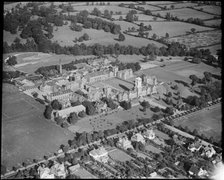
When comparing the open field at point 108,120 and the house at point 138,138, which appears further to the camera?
the open field at point 108,120

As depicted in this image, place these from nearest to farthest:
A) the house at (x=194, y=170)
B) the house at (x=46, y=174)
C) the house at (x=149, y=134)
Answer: the house at (x=46, y=174)
the house at (x=194, y=170)
the house at (x=149, y=134)

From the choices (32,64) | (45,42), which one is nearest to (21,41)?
(45,42)

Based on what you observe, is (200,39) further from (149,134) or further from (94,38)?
(149,134)

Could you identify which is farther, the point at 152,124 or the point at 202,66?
the point at 202,66

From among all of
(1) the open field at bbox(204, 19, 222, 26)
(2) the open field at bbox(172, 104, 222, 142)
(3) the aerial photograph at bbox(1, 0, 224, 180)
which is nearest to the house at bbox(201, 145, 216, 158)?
(3) the aerial photograph at bbox(1, 0, 224, 180)

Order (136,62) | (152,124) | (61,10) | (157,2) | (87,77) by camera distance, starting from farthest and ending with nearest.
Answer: (157,2) → (61,10) → (136,62) → (87,77) → (152,124)

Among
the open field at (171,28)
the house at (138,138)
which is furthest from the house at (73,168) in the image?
the open field at (171,28)

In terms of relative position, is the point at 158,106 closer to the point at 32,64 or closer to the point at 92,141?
the point at 92,141

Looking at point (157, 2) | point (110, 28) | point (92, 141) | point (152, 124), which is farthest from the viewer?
point (157, 2)

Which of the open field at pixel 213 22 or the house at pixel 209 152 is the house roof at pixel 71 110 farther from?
the open field at pixel 213 22
